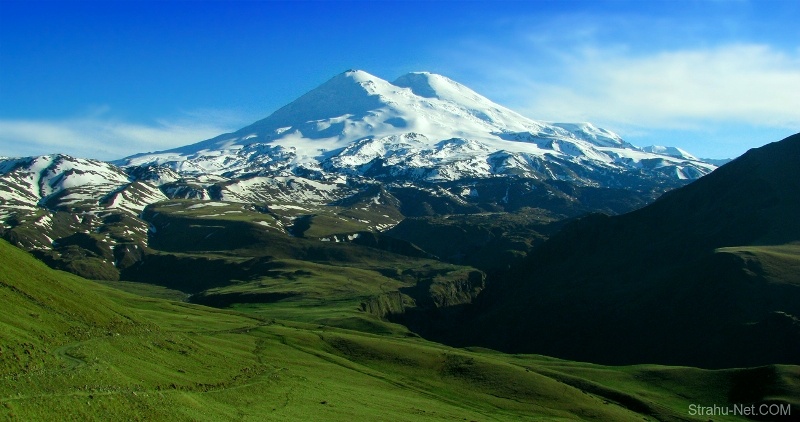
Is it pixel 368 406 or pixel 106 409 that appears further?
pixel 368 406

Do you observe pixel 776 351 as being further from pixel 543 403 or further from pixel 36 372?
pixel 36 372

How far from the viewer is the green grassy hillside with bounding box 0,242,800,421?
53.2 meters

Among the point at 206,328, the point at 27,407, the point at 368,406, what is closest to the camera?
the point at 27,407

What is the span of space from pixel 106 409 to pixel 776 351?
18386 cm

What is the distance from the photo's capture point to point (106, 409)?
48906 mm

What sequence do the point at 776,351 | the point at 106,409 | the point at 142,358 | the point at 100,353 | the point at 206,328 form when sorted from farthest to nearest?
the point at 776,351 < the point at 206,328 < the point at 142,358 < the point at 100,353 < the point at 106,409

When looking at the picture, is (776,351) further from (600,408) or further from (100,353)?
(100,353)

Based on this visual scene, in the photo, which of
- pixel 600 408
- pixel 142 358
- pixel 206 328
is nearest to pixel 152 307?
pixel 206 328

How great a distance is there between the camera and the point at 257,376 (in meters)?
84.8

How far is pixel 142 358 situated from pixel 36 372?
19.7 metres

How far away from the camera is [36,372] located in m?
51.7

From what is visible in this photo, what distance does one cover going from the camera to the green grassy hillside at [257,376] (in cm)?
5322

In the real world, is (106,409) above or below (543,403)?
above

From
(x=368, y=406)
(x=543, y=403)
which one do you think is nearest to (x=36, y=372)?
(x=368, y=406)
